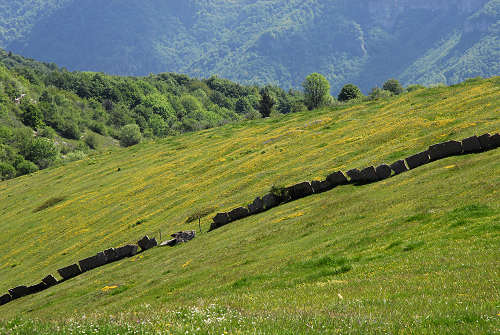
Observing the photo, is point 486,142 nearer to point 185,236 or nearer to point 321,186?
point 321,186

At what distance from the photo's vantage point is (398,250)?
2008cm

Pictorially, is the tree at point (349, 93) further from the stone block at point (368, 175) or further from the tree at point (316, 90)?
the stone block at point (368, 175)

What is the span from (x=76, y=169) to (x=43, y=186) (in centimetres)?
1437

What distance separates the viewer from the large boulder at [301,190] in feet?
134

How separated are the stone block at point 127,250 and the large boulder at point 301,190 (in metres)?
15.6

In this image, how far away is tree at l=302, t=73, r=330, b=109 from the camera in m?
172

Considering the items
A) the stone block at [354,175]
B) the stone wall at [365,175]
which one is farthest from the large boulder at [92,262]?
the stone block at [354,175]

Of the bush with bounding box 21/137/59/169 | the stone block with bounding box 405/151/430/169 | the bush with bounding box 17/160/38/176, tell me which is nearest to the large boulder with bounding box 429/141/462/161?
the stone block with bounding box 405/151/430/169

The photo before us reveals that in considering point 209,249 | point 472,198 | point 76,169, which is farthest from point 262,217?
point 76,169

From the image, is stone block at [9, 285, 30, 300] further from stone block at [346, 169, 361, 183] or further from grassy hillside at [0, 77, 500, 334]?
stone block at [346, 169, 361, 183]

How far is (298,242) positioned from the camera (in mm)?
27297

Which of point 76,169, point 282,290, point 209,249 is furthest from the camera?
point 76,169

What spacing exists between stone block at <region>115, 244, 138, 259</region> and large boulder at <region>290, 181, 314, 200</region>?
615 inches

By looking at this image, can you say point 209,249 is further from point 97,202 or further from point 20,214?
point 20,214
